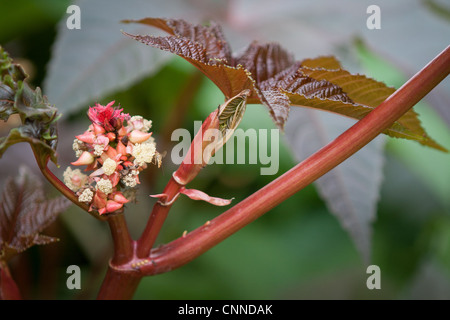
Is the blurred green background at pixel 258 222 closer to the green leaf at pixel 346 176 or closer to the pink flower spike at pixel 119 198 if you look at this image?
the green leaf at pixel 346 176

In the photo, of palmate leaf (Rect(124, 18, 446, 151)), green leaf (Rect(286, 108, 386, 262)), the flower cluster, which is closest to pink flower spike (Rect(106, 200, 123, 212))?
the flower cluster

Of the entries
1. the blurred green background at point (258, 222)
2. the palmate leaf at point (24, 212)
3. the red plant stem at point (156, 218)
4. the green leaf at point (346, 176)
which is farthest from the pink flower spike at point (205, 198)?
the blurred green background at point (258, 222)

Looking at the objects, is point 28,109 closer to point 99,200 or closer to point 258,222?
point 99,200

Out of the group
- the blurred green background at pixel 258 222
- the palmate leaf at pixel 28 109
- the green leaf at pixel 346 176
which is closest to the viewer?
the palmate leaf at pixel 28 109

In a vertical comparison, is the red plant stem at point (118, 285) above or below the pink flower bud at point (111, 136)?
below

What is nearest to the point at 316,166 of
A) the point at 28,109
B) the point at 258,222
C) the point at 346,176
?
the point at 28,109

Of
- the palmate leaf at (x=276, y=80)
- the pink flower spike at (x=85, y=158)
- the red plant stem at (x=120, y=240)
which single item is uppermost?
the palmate leaf at (x=276, y=80)
